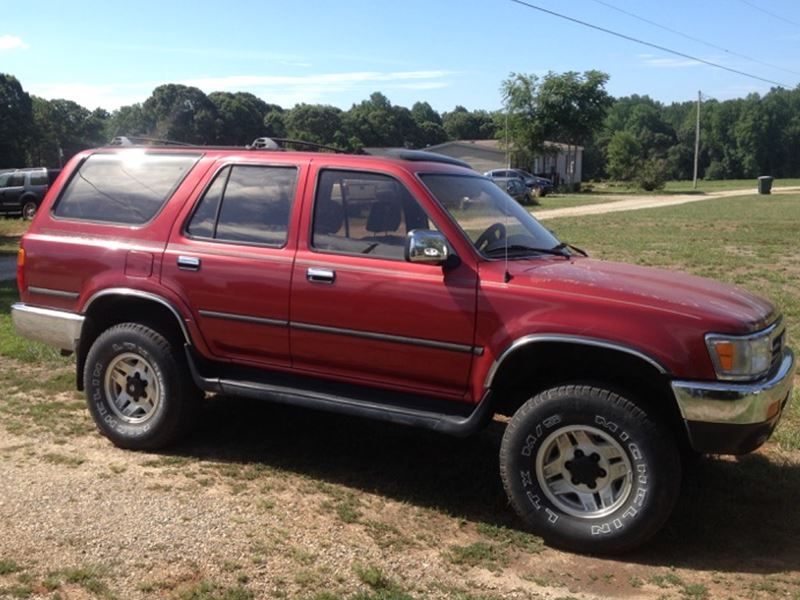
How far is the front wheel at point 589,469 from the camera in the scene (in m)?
3.92

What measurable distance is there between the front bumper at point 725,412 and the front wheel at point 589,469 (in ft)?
0.55

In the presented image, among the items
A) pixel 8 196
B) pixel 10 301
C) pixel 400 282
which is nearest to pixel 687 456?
pixel 400 282

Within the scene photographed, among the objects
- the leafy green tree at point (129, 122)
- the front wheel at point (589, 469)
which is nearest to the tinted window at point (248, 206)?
the front wheel at point (589, 469)

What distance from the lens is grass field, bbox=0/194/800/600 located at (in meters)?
3.65

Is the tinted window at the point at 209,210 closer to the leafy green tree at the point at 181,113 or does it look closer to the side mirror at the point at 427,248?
the side mirror at the point at 427,248

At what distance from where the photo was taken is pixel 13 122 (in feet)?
203

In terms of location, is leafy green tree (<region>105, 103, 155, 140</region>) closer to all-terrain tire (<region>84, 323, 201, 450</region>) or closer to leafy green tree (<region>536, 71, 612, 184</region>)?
leafy green tree (<region>536, 71, 612, 184</region>)

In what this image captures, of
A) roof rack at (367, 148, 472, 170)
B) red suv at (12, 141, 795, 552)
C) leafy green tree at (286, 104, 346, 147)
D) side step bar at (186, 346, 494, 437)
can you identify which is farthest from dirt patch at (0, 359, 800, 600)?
leafy green tree at (286, 104, 346, 147)

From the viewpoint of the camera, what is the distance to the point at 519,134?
55500 mm

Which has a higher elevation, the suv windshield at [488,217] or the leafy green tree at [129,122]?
the leafy green tree at [129,122]

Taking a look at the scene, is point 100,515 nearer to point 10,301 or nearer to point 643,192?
point 10,301

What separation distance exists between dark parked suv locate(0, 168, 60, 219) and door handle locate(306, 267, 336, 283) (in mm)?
26140

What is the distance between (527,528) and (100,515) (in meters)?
2.23

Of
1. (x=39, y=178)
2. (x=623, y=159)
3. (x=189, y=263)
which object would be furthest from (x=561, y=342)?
(x=623, y=159)
